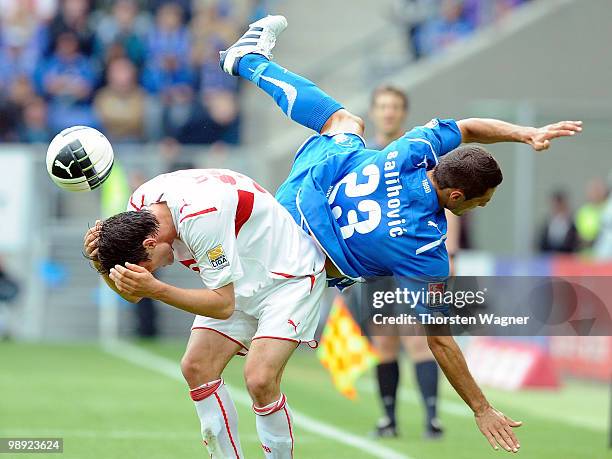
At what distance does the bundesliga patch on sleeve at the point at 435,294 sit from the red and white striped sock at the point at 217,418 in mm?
1148

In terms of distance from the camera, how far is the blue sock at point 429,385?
9.00 meters

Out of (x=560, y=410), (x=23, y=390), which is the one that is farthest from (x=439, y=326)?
(x=23, y=390)

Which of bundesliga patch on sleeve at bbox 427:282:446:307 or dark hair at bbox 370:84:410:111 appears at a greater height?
dark hair at bbox 370:84:410:111

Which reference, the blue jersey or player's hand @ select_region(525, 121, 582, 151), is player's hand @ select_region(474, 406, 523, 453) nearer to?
the blue jersey

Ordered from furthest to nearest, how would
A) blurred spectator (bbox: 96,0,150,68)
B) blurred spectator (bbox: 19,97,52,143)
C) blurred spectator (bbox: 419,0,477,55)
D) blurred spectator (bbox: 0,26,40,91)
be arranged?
blurred spectator (bbox: 419,0,477,55), blurred spectator (bbox: 96,0,150,68), blurred spectator (bbox: 0,26,40,91), blurred spectator (bbox: 19,97,52,143)

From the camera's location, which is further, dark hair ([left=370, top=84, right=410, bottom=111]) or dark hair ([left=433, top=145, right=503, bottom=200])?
dark hair ([left=370, top=84, right=410, bottom=111])

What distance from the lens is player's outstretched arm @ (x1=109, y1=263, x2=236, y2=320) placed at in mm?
5645

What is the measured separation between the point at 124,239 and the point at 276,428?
52.7 inches

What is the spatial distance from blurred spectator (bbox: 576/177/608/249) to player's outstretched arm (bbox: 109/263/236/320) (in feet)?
38.4

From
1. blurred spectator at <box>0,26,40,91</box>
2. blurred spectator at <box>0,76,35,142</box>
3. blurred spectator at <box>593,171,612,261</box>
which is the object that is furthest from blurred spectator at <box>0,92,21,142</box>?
blurred spectator at <box>593,171,612,261</box>

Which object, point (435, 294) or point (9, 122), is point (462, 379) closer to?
point (435, 294)

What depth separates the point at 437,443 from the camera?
8805 millimetres

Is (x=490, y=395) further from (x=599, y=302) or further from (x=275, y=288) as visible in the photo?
(x=275, y=288)
